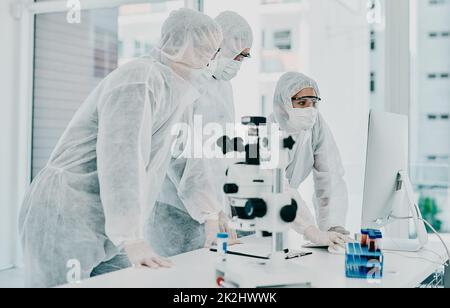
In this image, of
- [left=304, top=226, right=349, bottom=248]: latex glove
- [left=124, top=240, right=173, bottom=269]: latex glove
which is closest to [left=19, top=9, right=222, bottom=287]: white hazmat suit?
[left=124, top=240, right=173, bottom=269]: latex glove

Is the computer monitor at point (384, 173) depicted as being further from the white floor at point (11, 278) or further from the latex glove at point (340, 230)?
the white floor at point (11, 278)

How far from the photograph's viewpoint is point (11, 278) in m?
3.59

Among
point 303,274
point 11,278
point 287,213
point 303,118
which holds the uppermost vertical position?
point 303,118

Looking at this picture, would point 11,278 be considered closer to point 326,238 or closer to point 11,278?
point 11,278

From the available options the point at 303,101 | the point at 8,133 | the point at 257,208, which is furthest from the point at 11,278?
the point at 257,208

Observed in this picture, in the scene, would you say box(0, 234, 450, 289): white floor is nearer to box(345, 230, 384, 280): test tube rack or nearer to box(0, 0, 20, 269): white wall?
box(0, 0, 20, 269): white wall

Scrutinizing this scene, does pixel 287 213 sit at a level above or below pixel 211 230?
above

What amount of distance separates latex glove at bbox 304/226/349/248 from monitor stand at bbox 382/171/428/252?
0.19m

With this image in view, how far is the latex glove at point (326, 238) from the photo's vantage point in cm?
173

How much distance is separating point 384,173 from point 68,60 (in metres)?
3.00

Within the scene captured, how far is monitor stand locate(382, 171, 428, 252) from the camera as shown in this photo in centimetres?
172

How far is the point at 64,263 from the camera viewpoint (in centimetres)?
158

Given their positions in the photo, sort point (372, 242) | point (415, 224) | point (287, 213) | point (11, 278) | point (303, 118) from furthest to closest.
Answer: point (11, 278) < point (303, 118) < point (415, 224) < point (372, 242) < point (287, 213)
